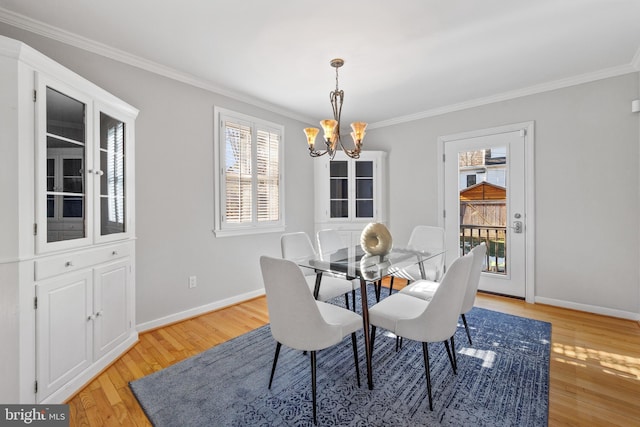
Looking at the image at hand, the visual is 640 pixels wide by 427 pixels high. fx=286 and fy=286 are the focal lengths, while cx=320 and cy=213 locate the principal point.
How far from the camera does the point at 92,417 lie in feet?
5.35

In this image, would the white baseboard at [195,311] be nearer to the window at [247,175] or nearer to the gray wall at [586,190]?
the window at [247,175]

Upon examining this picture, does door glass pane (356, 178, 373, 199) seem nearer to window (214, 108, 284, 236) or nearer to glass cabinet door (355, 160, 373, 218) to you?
glass cabinet door (355, 160, 373, 218)

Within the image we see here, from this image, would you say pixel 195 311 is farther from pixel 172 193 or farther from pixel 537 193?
pixel 537 193

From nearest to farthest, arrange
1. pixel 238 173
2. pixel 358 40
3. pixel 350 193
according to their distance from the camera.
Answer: pixel 358 40 → pixel 238 173 → pixel 350 193

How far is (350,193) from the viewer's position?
4566mm

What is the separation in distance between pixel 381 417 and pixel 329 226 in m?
3.07

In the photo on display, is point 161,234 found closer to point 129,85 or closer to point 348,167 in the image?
point 129,85

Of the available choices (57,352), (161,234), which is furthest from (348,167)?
(57,352)

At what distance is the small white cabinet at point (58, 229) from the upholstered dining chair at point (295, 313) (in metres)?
1.29

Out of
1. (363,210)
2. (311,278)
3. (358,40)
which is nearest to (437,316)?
(311,278)

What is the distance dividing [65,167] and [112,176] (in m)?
0.42

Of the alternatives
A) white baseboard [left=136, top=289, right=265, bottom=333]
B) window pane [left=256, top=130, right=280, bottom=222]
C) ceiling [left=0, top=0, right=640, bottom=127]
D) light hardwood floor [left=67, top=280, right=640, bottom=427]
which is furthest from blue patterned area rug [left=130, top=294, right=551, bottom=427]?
ceiling [left=0, top=0, right=640, bottom=127]

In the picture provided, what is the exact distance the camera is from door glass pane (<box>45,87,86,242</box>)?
1.73 metres

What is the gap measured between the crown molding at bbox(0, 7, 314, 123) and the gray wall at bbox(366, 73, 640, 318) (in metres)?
3.25
